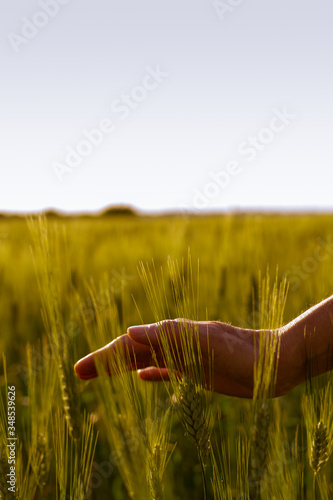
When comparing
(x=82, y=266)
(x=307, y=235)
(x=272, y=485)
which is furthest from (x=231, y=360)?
(x=307, y=235)

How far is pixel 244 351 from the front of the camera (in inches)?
41.3

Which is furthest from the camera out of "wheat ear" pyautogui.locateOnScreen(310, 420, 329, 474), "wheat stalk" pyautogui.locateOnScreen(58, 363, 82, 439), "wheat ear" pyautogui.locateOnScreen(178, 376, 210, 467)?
"wheat stalk" pyautogui.locateOnScreen(58, 363, 82, 439)

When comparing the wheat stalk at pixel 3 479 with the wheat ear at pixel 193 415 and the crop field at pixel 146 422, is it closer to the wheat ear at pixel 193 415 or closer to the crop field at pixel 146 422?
the crop field at pixel 146 422

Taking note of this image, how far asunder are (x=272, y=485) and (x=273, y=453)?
0.42 ft

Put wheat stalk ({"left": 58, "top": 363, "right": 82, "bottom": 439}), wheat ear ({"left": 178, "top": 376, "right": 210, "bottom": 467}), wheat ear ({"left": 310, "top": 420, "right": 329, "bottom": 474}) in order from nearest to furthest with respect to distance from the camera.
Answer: wheat ear ({"left": 178, "top": 376, "right": 210, "bottom": 467})
wheat ear ({"left": 310, "top": 420, "right": 329, "bottom": 474})
wheat stalk ({"left": 58, "top": 363, "right": 82, "bottom": 439})

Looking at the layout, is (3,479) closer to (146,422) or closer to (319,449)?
(146,422)

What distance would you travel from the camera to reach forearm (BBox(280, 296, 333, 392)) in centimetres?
108

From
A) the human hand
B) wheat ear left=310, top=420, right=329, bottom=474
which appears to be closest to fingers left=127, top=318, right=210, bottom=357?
the human hand

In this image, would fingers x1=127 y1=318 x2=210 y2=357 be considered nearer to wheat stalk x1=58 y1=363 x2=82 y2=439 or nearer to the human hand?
the human hand

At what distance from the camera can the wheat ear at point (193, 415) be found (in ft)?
2.85

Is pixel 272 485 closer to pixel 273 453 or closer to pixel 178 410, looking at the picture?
pixel 273 453

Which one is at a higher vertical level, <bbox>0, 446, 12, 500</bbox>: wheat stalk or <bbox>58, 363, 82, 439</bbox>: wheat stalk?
<bbox>58, 363, 82, 439</bbox>: wheat stalk

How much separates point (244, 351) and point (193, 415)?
238 millimetres

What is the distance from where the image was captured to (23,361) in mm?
2209
